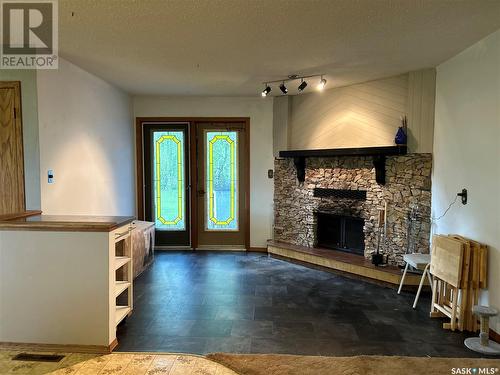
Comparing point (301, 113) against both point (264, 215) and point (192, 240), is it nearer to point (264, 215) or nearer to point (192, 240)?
point (264, 215)

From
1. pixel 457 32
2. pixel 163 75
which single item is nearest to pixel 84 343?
pixel 163 75

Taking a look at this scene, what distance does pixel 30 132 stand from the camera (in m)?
3.24

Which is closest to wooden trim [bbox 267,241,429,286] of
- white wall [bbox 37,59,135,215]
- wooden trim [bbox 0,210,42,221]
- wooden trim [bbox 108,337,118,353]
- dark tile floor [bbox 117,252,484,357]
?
dark tile floor [bbox 117,252,484,357]

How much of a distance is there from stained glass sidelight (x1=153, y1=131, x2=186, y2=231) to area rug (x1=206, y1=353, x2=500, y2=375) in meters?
3.53

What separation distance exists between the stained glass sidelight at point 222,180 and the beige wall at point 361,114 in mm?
819

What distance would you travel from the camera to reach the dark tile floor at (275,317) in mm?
2725

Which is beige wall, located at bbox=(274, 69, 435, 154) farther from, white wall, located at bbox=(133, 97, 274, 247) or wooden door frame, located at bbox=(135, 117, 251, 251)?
wooden door frame, located at bbox=(135, 117, 251, 251)

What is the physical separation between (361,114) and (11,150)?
3.97m

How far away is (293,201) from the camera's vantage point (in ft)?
18.0

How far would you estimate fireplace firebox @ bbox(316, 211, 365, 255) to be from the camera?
485 cm

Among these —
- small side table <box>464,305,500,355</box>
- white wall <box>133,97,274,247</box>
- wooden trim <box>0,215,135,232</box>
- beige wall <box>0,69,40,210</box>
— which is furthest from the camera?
white wall <box>133,97,274,247</box>

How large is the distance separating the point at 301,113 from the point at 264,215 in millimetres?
1725

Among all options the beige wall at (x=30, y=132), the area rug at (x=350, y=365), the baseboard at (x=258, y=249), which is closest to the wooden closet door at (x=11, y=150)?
the beige wall at (x=30, y=132)

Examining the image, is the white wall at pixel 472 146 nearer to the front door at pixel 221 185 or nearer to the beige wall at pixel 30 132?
the front door at pixel 221 185
